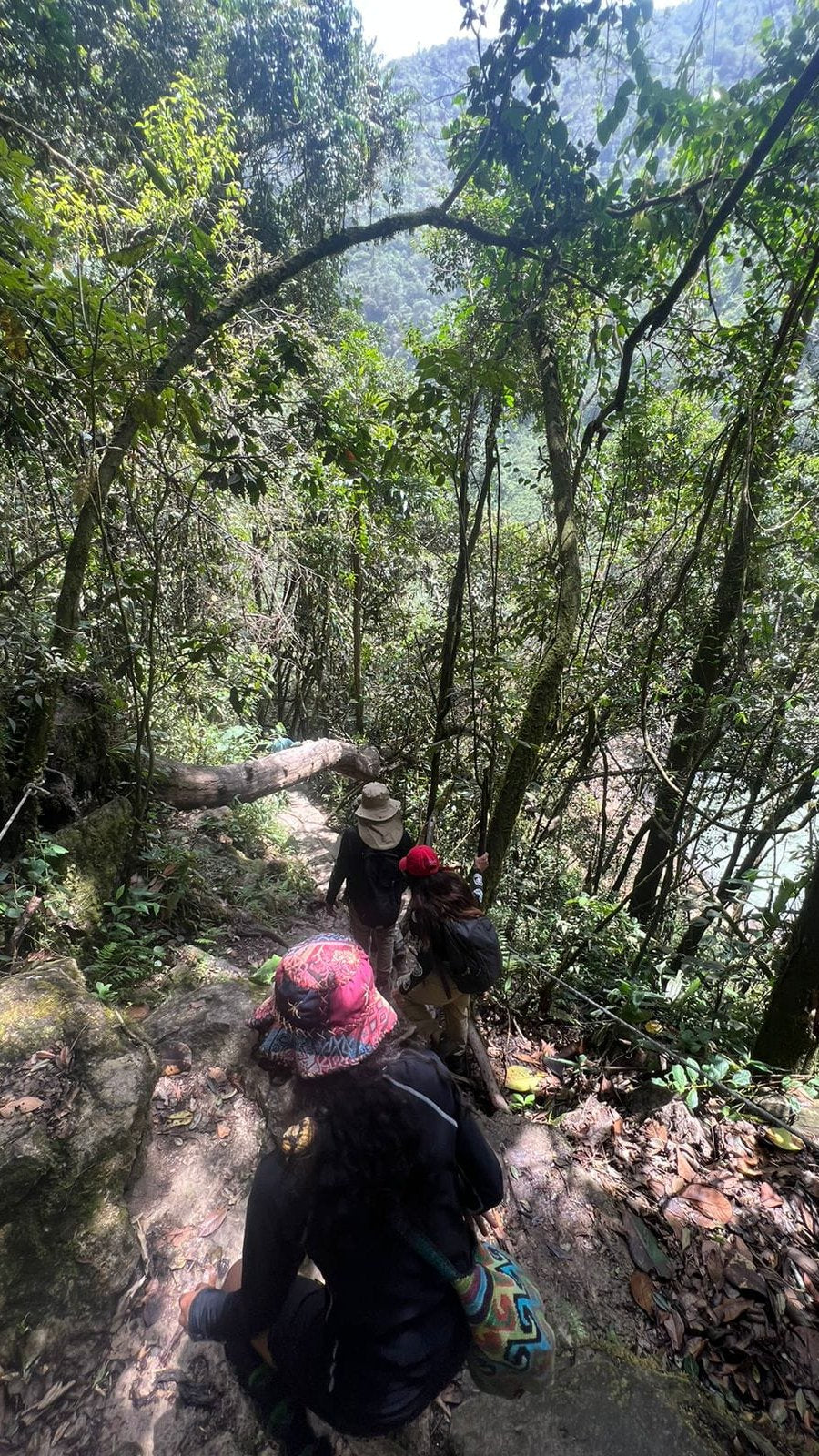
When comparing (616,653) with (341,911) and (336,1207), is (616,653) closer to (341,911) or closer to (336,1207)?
(341,911)

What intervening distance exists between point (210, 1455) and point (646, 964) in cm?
360

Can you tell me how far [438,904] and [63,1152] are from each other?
1.86m

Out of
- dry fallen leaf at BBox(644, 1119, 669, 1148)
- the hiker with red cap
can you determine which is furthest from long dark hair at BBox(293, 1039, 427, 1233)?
dry fallen leaf at BBox(644, 1119, 669, 1148)

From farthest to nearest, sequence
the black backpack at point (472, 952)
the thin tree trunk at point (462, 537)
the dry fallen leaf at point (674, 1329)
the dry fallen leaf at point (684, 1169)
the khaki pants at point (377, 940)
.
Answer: the khaki pants at point (377, 940) → the thin tree trunk at point (462, 537) → the black backpack at point (472, 952) → the dry fallen leaf at point (684, 1169) → the dry fallen leaf at point (674, 1329)

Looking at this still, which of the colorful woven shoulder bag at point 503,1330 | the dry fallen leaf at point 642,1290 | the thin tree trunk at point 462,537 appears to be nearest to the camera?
the colorful woven shoulder bag at point 503,1330

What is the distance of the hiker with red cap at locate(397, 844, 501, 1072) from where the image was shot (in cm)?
307

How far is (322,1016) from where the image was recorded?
1.49 metres

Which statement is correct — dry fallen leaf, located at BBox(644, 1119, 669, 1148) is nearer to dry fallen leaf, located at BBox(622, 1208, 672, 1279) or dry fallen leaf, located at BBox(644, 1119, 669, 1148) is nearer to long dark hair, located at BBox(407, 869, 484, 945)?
dry fallen leaf, located at BBox(622, 1208, 672, 1279)

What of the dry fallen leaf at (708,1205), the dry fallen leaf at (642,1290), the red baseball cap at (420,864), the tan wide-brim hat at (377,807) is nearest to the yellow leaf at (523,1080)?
the dry fallen leaf at (708,1205)

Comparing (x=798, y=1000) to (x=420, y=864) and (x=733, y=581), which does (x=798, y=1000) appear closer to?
(x=420, y=864)

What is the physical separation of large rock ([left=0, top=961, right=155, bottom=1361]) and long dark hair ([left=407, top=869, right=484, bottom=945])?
4.76 feet

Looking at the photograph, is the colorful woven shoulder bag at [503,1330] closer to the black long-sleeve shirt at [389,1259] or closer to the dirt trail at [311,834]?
the black long-sleeve shirt at [389,1259]

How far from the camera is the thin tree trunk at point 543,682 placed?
4652 mm

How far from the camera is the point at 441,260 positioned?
23.8 ft
